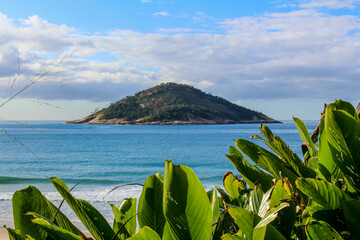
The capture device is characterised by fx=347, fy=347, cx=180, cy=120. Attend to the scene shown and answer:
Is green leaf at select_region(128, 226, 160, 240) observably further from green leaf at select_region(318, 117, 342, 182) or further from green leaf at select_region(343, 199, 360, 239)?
green leaf at select_region(318, 117, 342, 182)

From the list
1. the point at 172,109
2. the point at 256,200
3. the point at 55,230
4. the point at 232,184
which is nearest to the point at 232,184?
the point at 232,184

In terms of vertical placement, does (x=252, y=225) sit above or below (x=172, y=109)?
below

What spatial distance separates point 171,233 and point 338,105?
2.07ft

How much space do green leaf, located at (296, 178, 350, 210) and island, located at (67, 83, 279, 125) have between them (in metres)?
83.6

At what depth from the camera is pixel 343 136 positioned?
0.76 meters

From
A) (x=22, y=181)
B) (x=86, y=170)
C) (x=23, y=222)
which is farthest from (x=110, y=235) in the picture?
(x=86, y=170)

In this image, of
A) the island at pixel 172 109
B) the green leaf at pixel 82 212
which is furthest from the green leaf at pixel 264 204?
the island at pixel 172 109

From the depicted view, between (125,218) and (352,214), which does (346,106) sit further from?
(125,218)

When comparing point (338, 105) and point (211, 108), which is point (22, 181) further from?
point (211, 108)

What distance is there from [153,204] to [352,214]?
386mm

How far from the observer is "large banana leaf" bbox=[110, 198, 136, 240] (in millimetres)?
771

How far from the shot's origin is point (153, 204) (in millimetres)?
715

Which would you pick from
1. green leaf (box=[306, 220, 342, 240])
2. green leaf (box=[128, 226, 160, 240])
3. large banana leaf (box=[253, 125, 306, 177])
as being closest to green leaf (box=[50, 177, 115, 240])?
green leaf (box=[128, 226, 160, 240])

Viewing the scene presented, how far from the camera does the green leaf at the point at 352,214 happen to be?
0.65 metres
